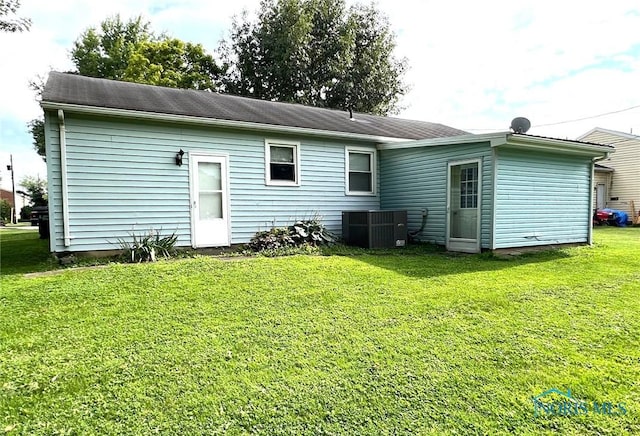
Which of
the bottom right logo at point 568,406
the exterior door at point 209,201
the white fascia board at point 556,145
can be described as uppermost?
the white fascia board at point 556,145

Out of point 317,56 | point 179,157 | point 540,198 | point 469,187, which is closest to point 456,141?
point 469,187

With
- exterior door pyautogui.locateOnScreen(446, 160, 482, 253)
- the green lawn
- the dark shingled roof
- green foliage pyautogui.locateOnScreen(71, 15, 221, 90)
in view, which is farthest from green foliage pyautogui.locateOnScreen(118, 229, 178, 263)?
green foliage pyautogui.locateOnScreen(71, 15, 221, 90)

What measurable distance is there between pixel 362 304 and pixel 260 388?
6.54 feet

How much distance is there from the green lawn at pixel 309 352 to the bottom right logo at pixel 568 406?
44 millimetres

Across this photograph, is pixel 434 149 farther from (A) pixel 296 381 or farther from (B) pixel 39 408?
(B) pixel 39 408

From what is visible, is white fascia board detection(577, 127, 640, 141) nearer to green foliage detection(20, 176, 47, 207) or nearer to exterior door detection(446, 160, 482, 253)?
exterior door detection(446, 160, 482, 253)

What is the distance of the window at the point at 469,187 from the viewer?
317 inches

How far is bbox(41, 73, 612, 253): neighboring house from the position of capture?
6730mm

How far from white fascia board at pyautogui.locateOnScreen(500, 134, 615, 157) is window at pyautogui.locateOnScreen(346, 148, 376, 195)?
369 cm

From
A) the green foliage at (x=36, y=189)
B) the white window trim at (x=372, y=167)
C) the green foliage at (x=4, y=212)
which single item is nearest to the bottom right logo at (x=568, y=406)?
the white window trim at (x=372, y=167)

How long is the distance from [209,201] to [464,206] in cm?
571

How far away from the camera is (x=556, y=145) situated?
786 cm

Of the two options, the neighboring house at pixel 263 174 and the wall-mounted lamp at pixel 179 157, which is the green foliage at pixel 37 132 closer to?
the neighboring house at pixel 263 174

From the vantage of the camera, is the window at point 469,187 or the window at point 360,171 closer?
the window at point 469,187
